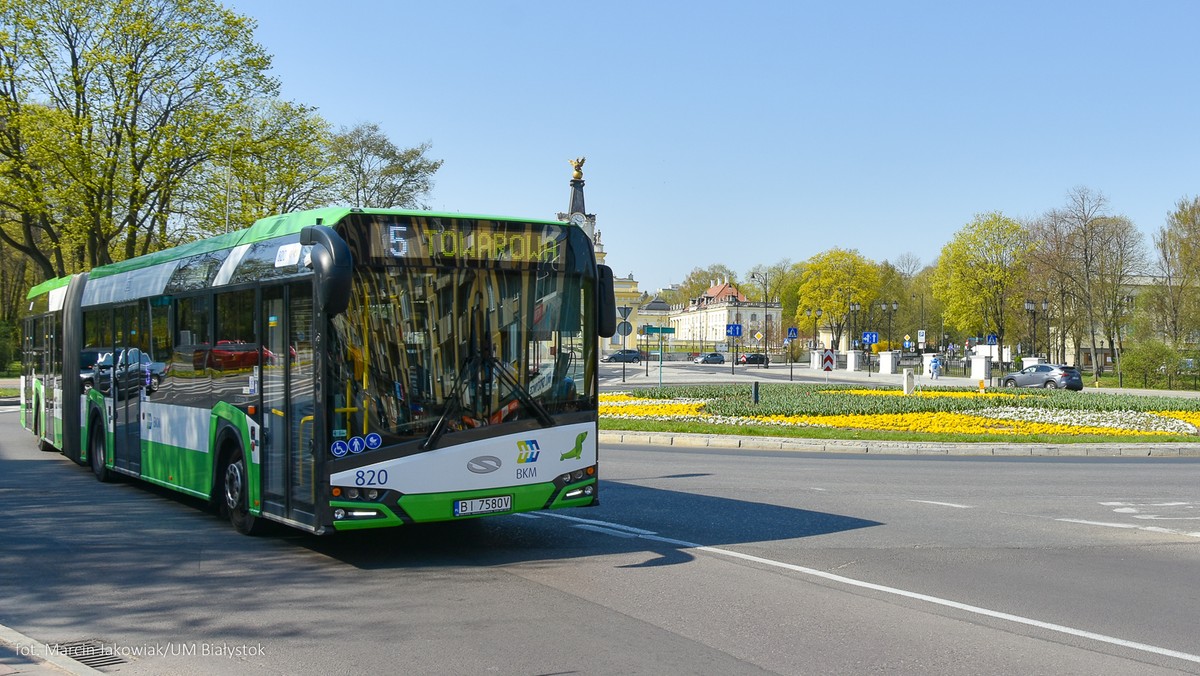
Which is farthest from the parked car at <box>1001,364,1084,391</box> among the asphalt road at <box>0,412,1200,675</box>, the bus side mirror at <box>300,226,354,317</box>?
the bus side mirror at <box>300,226,354,317</box>

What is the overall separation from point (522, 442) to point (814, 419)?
1733cm

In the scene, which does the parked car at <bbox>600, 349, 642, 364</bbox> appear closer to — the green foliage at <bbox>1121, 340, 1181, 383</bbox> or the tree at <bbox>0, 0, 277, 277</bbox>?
the green foliage at <bbox>1121, 340, 1181, 383</bbox>

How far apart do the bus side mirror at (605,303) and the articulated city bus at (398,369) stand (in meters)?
0.02

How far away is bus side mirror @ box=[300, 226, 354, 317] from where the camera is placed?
782 centimetres

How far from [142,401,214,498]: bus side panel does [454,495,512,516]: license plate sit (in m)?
3.29

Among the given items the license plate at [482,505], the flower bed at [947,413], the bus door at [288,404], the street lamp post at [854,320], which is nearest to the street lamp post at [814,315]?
the street lamp post at [854,320]

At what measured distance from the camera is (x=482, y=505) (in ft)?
29.2

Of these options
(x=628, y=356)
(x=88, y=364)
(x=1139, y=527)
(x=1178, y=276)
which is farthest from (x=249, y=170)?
(x=628, y=356)

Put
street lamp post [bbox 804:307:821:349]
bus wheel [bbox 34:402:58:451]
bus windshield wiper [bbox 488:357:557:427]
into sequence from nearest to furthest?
bus windshield wiper [bbox 488:357:557:427], bus wheel [bbox 34:402:58:451], street lamp post [bbox 804:307:821:349]

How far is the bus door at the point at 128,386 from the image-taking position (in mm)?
13164

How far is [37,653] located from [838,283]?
10961 centimetres

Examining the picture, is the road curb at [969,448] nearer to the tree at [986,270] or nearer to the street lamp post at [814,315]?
the tree at [986,270]

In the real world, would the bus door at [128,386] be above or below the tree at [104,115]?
below

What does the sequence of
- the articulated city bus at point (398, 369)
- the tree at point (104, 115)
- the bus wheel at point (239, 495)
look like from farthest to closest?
the tree at point (104, 115)
the bus wheel at point (239, 495)
the articulated city bus at point (398, 369)
